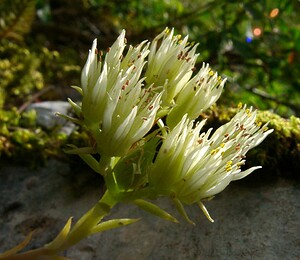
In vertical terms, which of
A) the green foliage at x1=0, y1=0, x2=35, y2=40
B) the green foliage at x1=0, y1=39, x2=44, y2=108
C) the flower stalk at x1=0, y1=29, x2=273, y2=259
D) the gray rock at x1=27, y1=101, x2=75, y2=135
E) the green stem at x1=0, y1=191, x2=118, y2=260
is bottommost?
the green stem at x1=0, y1=191, x2=118, y2=260

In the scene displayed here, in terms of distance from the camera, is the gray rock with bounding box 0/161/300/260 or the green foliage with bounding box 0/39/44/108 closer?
the gray rock with bounding box 0/161/300/260

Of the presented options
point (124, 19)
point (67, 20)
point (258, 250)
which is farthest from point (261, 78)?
point (258, 250)

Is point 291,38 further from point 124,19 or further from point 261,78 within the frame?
point 124,19

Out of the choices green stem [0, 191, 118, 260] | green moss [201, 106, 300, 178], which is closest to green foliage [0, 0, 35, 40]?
green moss [201, 106, 300, 178]

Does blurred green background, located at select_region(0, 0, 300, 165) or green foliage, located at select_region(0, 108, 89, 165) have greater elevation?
blurred green background, located at select_region(0, 0, 300, 165)

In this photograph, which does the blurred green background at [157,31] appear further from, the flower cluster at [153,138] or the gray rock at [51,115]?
the flower cluster at [153,138]

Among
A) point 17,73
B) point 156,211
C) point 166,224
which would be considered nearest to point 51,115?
point 17,73

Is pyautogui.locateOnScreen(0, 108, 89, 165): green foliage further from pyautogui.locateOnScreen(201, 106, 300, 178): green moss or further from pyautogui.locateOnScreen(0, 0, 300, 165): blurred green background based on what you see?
pyautogui.locateOnScreen(201, 106, 300, 178): green moss
